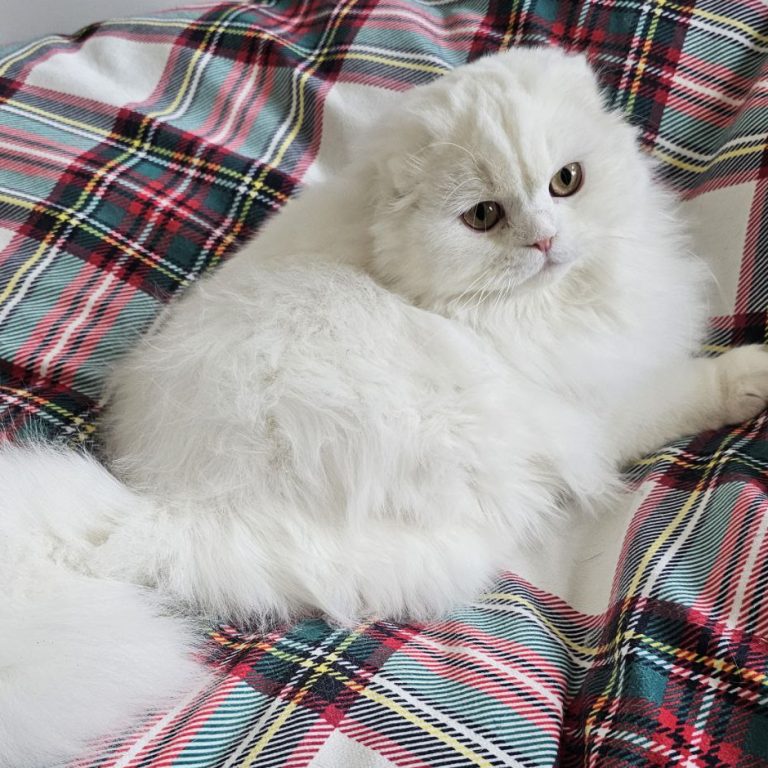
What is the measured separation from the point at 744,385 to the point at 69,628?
1033 millimetres

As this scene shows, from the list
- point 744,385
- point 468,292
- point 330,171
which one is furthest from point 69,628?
point 330,171

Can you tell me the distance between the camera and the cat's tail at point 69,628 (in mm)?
869

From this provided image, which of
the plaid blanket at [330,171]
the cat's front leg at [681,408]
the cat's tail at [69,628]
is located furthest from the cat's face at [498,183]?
the cat's tail at [69,628]

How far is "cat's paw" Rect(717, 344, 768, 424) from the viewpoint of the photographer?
4.09ft

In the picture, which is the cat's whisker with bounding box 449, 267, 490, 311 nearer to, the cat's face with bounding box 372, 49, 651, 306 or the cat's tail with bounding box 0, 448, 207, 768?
the cat's face with bounding box 372, 49, 651, 306

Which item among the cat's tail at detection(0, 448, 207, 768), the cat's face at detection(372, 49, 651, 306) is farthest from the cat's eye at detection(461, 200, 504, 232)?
the cat's tail at detection(0, 448, 207, 768)

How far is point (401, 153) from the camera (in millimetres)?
1196

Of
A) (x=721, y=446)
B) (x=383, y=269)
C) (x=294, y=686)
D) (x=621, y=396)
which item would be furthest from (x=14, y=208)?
(x=721, y=446)

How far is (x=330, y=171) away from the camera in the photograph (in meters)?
1.77

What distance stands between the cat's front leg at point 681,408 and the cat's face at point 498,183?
0.85ft

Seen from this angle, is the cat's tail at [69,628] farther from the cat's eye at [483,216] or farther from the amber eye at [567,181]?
the amber eye at [567,181]

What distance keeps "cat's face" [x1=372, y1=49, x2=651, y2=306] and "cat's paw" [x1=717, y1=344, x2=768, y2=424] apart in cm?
30

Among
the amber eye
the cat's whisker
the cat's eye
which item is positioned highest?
the amber eye

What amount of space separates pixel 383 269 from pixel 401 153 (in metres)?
0.18
